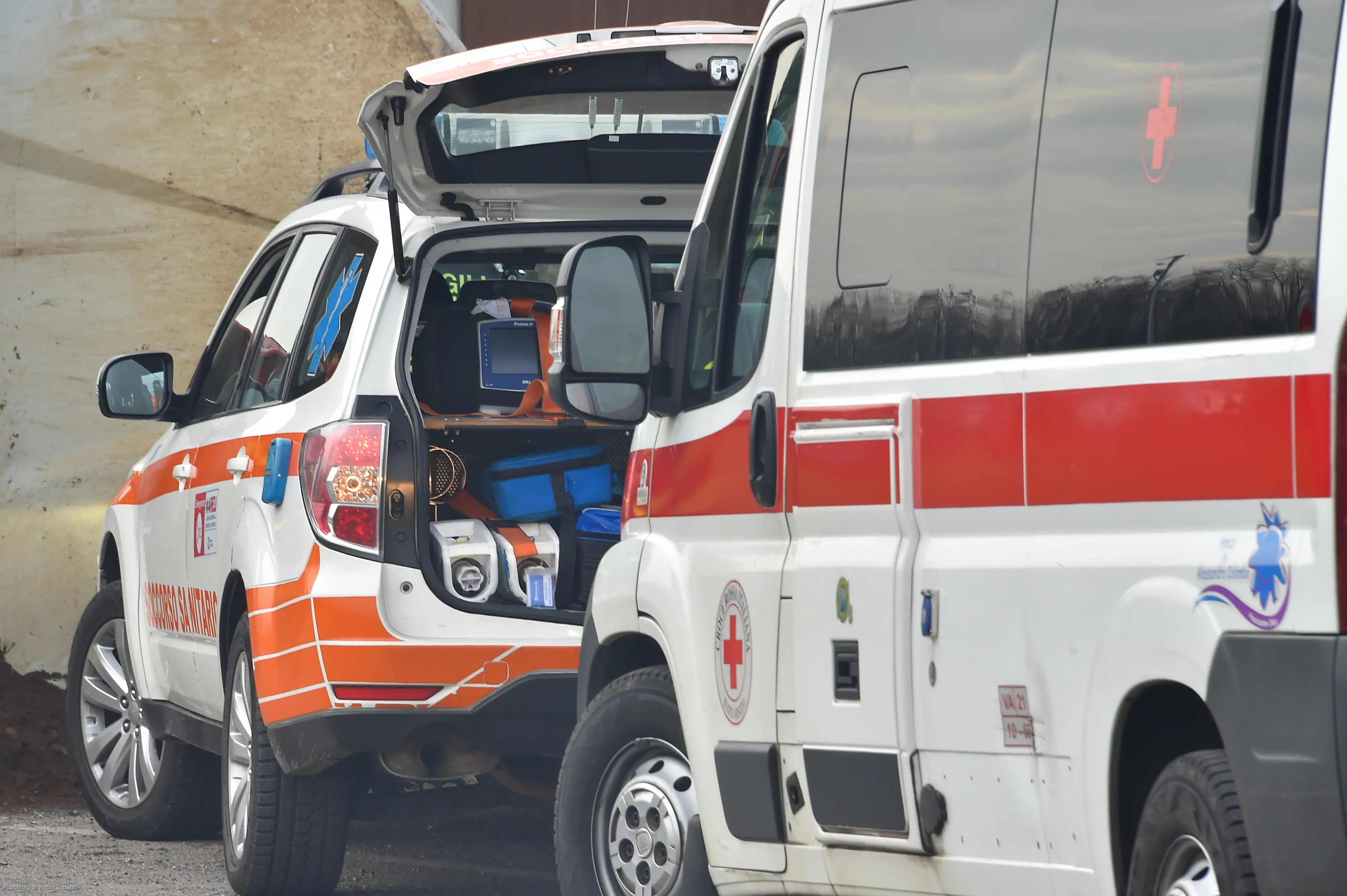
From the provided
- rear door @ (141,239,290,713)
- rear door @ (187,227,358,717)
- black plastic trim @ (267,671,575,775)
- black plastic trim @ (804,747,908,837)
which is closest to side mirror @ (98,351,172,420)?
rear door @ (141,239,290,713)

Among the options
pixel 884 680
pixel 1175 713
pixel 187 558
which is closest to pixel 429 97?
pixel 187 558

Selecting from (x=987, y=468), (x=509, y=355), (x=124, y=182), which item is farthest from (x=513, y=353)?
(x=124, y=182)

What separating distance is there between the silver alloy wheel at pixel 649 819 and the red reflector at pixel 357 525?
1.20 metres

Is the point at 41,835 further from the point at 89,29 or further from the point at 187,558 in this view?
the point at 89,29

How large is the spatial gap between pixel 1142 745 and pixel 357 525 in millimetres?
2890

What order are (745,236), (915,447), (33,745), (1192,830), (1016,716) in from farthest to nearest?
(33,745)
(745,236)
(915,447)
(1016,716)
(1192,830)

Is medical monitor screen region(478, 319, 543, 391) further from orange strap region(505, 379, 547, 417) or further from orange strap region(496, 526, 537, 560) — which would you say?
orange strap region(496, 526, 537, 560)

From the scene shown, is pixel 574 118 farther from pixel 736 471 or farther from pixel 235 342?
pixel 736 471

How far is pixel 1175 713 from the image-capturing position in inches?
123

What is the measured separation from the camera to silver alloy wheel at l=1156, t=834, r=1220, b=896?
9.61ft

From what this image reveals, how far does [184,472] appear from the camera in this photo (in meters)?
6.81

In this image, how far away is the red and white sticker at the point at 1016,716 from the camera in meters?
3.31

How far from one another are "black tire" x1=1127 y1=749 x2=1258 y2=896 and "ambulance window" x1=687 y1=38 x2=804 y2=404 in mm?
1459

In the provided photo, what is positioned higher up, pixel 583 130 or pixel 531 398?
pixel 583 130
